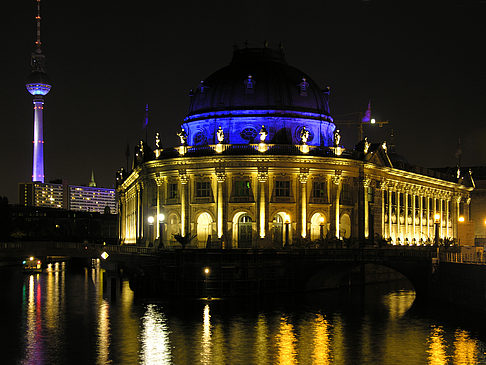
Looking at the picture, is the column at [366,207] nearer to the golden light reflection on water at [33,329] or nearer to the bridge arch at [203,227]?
the bridge arch at [203,227]

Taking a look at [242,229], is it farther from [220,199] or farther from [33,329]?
[33,329]

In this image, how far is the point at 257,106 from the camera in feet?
361

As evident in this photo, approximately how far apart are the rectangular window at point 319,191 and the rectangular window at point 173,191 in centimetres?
1827

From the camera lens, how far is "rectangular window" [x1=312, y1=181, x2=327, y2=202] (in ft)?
344

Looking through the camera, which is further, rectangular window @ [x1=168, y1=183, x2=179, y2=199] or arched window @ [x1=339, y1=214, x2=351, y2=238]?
arched window @ [x1=339, y1=214, x2=351, y2=238]

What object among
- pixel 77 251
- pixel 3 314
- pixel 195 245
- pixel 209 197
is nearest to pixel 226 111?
pixel 209 197

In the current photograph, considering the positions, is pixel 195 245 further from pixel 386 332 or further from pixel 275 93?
pixel 386 332

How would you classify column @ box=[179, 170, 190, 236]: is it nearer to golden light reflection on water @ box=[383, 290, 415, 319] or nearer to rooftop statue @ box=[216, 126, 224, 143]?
rooftop statue @ box=[216, 126, 224, 143]

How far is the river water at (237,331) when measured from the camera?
54.2 meters

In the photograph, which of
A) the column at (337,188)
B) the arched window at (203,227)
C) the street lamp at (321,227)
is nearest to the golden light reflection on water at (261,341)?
the street lamp at (321,227)

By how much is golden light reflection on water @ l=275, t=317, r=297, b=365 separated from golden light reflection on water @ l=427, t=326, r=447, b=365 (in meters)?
9.29

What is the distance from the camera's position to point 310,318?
2744 inches

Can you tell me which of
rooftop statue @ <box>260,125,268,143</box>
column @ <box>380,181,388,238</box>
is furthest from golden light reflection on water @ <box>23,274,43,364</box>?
column @ <box>380,181,388,238</box>

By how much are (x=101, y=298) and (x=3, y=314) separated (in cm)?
1376
